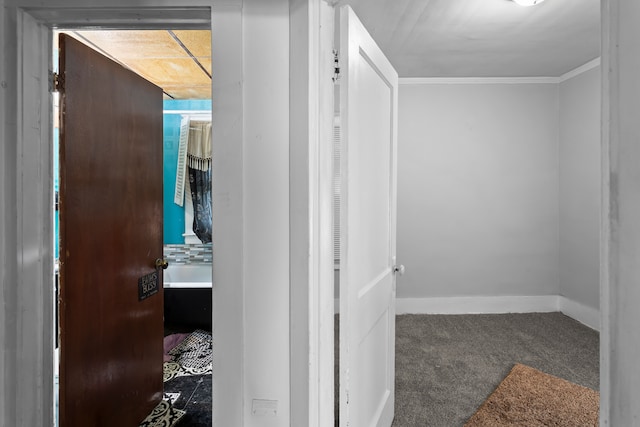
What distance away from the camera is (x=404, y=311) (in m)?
3.95

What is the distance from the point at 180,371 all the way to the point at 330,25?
263cm

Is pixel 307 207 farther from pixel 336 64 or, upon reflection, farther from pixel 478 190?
pixel 478 190

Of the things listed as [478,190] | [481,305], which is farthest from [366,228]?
[481,305]

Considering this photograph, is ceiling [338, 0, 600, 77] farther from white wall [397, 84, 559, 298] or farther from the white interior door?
the white interior door

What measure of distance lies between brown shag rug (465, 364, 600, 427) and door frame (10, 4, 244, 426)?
174 centimetres

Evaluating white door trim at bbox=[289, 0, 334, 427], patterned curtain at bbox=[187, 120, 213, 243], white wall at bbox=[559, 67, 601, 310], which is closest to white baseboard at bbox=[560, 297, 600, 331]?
white wall at bbox=[559, 67, 601, 310]

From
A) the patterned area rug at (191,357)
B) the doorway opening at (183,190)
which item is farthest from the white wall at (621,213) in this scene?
the patterned area rug at (191,357)

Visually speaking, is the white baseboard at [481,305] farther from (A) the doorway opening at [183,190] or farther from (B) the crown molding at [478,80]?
(B) the crown molding at [478,80]

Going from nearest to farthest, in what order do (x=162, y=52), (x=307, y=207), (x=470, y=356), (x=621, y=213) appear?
(x=621, y=213) < (x=307, y=207) < (x=162, y=52) < (x=470, y=356)

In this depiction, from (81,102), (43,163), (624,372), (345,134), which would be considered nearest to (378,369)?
(345,134)

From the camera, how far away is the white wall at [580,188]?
11.2 feet

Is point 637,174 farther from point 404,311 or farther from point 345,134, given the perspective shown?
point 404,311

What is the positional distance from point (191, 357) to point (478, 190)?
3.46 meters

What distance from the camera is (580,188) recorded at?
3602 millimetres
